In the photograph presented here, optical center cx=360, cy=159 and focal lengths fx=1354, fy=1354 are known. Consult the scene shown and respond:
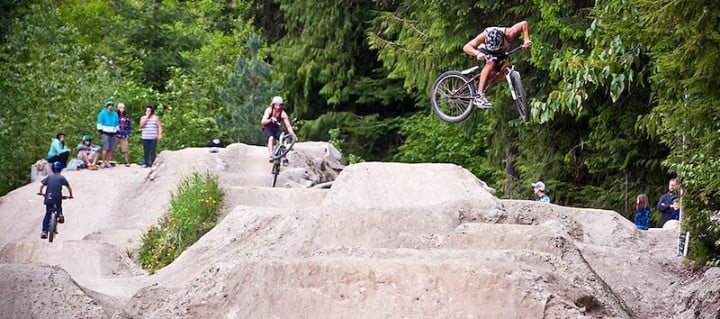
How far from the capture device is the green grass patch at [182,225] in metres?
23.9

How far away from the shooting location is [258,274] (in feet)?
44.0

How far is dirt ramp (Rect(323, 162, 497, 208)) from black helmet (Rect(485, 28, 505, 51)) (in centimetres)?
614

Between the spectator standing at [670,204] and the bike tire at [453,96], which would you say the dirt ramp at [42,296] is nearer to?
the bike tire at [453,96]

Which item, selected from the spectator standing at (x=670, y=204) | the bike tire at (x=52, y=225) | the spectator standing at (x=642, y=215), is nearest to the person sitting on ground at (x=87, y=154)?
the bike tire at (x=52, y=225)

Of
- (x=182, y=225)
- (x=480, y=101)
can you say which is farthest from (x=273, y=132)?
(x=480, y=101)

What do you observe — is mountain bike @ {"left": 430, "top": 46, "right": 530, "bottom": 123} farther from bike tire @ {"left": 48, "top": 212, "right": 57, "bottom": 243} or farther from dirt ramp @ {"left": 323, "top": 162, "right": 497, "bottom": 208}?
bike tire @ {"left": 48, "top": 212, "right": 57, "bottom": 243}

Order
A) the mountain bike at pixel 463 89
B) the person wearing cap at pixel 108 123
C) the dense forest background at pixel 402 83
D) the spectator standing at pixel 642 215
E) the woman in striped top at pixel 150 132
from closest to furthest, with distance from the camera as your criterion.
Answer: the dense forest background at pixel 402 83
the mountain bike at pixel 463 89
the spectator standing at pixel 642 215
the person wearing cap at pixel 108 123
the woman in striped top at pixel 150 132

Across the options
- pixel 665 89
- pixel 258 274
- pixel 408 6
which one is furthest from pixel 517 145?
pixel 258 274

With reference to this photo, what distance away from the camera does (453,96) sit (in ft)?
59.2

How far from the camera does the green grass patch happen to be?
23.9m

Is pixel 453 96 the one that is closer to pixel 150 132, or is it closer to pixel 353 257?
pixel 353 257

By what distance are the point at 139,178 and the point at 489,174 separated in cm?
1013

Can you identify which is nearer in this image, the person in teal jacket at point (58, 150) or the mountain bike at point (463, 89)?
the mountain bike at point (463, 89)

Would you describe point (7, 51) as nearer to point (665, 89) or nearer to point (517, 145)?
point (517, 145)
